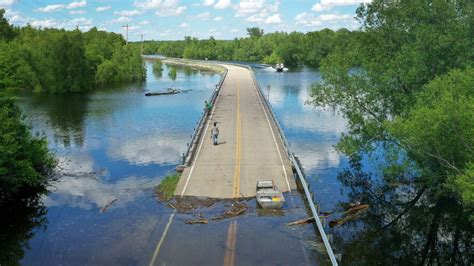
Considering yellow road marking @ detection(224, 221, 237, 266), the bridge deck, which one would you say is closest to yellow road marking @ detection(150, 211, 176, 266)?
the bridge deck

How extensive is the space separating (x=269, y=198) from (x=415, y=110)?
9.99 m

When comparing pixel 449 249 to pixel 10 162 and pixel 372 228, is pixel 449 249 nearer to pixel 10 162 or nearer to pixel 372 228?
pixel 372 228

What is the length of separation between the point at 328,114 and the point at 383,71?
28.8 meters

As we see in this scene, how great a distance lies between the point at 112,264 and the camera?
22000mm

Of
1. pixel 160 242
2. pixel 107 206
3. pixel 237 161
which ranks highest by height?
pixel 237 161

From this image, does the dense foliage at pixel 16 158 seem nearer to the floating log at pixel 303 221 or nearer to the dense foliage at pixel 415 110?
the floating log at pixel 303 221

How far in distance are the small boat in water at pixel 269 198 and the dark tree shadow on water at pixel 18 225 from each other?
13503 mm

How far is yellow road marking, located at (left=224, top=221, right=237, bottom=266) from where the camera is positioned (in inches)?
839

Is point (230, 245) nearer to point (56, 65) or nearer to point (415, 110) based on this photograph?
point (415, 110)

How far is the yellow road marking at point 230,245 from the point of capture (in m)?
21.3

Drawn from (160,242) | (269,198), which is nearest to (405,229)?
(269,198)

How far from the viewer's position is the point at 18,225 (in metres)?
28.8

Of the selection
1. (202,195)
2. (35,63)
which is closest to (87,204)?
(202,195)

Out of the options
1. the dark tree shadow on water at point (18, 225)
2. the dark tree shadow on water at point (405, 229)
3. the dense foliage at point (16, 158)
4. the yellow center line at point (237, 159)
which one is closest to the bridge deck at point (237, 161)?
the yellow center line at point (237, 159)
